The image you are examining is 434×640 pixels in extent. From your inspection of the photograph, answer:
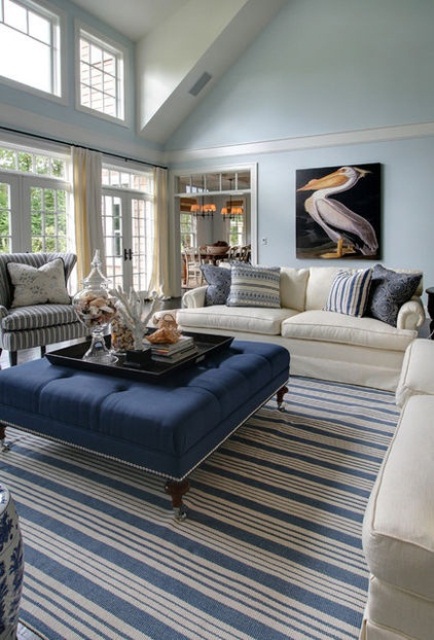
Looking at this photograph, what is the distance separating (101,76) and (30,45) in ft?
4.44

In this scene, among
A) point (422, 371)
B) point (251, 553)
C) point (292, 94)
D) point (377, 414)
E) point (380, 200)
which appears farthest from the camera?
point (292, 94)

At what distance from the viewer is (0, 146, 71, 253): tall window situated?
5508 millimetres

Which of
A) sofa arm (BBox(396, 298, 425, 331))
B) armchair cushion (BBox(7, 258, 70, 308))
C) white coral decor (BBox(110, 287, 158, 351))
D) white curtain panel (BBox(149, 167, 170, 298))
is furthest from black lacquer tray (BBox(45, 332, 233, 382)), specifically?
white curtain panel (BBox(149, 167, 170, 298))

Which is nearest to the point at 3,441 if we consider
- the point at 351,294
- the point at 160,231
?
the point at 351,294

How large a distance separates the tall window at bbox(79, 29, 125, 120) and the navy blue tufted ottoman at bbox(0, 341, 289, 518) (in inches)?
217

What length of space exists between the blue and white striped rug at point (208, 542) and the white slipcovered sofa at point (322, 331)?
797 mm

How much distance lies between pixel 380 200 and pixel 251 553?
5.85 meters

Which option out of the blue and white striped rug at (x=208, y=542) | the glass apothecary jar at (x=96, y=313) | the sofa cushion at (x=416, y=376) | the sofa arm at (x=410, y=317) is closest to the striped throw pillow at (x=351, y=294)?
the sofa arm at (x=410, y=317)

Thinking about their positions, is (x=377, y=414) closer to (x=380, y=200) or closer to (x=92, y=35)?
(x=380, y=200)

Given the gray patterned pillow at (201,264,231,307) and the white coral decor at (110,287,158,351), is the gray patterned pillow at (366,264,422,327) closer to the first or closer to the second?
the gray patterned pillow at (201,264,231,307)

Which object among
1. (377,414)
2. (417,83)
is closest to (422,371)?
(377,414)

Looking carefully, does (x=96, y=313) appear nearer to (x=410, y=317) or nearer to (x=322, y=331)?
(x=322, y=331)

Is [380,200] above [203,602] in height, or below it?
above

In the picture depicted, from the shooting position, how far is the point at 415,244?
6262 mm
